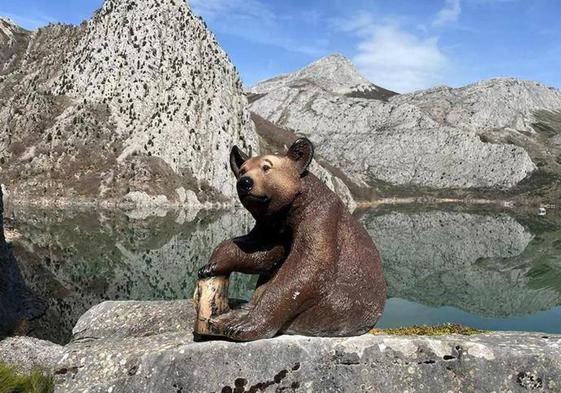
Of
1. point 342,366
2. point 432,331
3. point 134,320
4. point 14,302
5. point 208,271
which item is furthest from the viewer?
point 14,302

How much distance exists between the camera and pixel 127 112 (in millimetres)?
112562

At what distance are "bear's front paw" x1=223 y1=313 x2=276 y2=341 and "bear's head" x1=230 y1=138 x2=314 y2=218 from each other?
1.57m

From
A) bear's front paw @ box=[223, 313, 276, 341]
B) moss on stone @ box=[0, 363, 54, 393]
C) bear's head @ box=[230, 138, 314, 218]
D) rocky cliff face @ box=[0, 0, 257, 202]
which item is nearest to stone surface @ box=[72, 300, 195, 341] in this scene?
moss on stone @ box=[0, 363, 54, 393]

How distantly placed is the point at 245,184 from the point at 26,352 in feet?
29.4

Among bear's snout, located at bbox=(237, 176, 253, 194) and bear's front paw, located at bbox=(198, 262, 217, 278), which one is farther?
bear's front paw, located at bbox=(198, 262, 217, 278)

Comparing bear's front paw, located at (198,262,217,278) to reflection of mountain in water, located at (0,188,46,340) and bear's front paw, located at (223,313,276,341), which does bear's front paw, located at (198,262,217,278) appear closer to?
bear's front paw, located at (223,313,276,341)

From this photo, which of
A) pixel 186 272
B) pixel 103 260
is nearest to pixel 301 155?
pixel 186 272

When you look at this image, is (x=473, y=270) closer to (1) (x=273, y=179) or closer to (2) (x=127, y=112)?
(1) (x=273, y=179)

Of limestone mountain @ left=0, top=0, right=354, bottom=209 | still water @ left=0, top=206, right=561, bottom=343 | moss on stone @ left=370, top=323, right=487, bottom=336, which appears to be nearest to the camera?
moss on stone @ left=370, top=323, right=487, bottom=336

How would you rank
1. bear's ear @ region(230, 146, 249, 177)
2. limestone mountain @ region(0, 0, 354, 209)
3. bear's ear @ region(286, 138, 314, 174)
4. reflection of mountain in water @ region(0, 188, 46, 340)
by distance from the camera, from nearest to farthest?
bear's ear @ region(286, 138, 314, 174) → bear's ear @ region(230, 146, 249, 177) → reflection of mountain in water @ region(0, 188, 46, 340) → limestone mountain @ region(0, 0, 354, 209)

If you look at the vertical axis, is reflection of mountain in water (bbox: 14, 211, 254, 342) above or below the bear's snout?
below

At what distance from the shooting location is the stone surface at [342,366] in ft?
22.7

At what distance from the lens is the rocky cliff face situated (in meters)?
99.9

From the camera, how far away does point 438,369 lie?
706 centimetres
